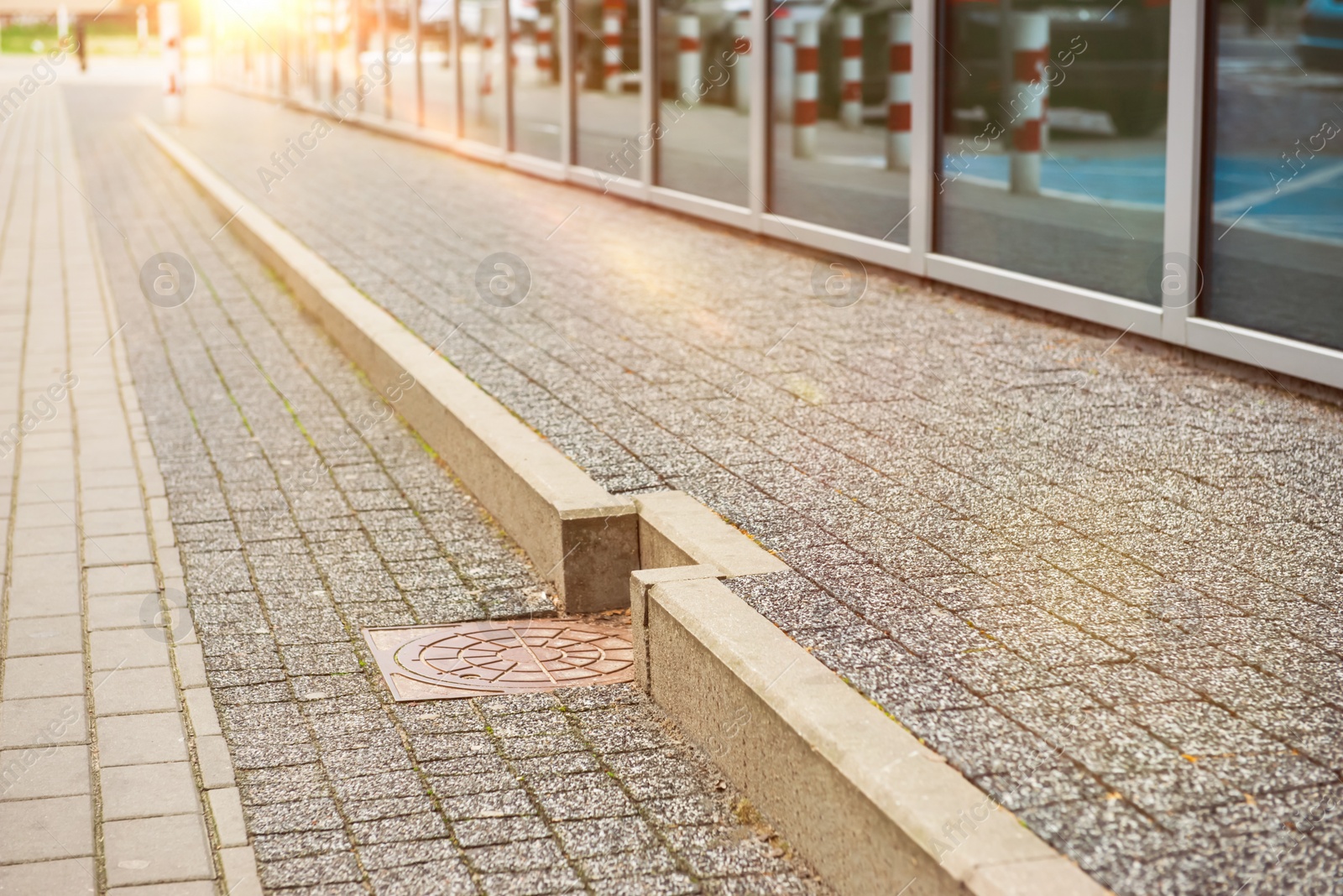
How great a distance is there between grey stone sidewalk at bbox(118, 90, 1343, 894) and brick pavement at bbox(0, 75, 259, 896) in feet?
4.96

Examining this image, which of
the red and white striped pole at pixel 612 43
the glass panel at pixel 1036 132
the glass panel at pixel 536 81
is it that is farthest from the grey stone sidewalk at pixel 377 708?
the glass panel at pixel 536 81

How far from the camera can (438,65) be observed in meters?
20.3

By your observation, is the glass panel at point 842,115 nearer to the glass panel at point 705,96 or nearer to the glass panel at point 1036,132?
the glass panel at point 705,96

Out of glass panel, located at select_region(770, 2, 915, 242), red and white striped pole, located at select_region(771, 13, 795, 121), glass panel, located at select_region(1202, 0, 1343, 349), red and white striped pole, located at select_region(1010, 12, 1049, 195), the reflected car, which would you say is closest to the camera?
glass panel, located at select_region(1202, 0, 1343, 349)

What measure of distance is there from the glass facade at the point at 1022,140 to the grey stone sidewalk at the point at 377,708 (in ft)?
11.1

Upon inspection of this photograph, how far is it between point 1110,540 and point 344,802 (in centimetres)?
233

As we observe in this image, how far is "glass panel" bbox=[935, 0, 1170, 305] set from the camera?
8.78 m

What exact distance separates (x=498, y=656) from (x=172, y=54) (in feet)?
70.6

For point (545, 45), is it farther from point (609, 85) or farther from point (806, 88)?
point (806, 88)

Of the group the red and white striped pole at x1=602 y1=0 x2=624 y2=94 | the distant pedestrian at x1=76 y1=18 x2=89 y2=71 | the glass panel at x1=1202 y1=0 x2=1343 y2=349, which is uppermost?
the distant pedestrian at x1=76 y1=18 x2=89 y2=71

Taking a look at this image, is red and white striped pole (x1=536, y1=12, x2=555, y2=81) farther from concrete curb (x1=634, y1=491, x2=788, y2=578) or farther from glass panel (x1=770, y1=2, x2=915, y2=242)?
concrete curb (x1=634, y1=491, x2=788, y2=578)

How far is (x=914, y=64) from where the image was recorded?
947 centimetres

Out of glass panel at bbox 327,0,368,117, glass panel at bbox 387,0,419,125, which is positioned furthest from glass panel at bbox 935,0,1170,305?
glass panel at bbox 327,0,368,117

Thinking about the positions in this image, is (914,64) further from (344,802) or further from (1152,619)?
(344,802)
